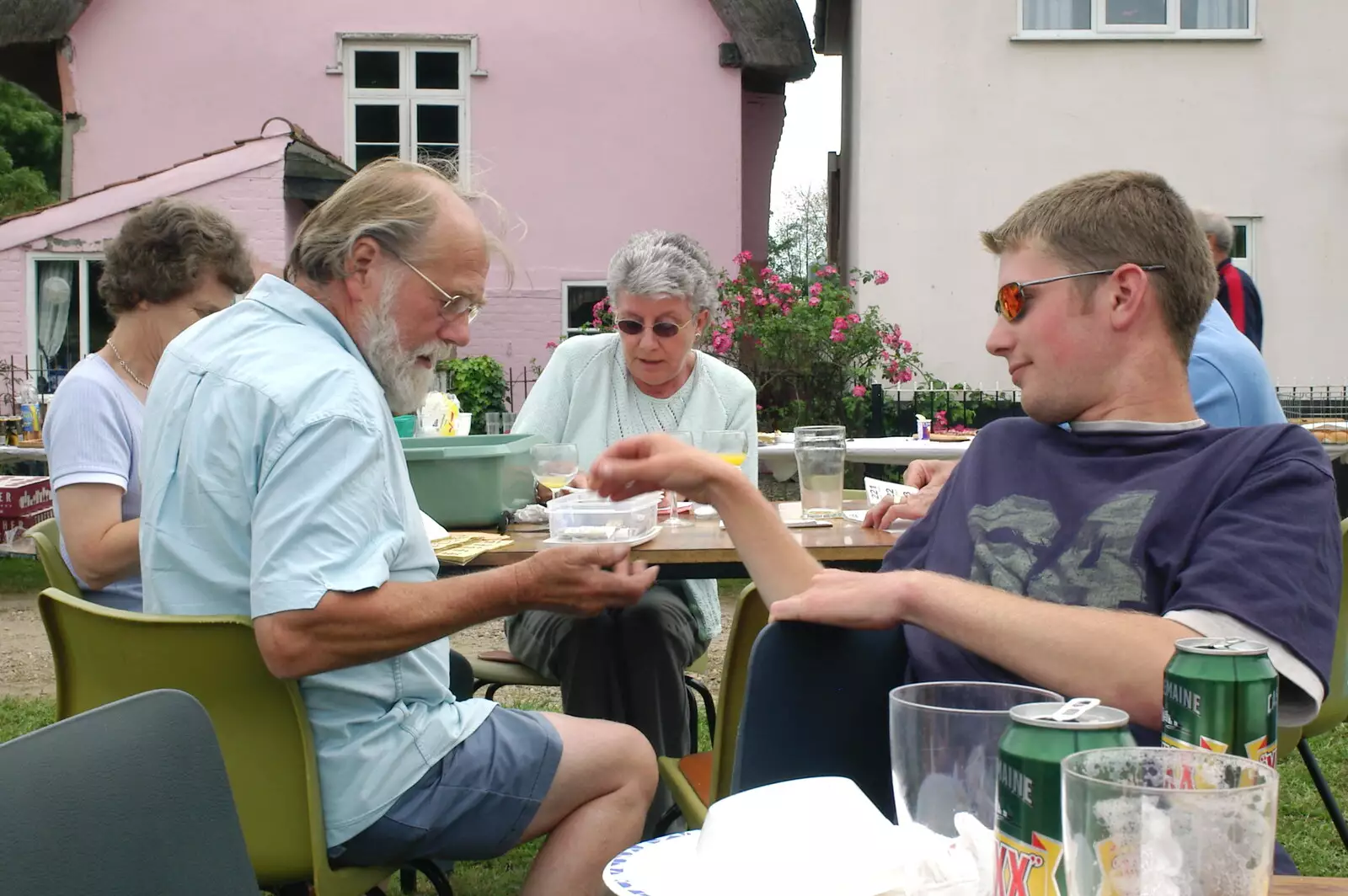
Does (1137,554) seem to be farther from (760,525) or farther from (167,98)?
(167,98)

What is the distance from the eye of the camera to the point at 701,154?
14.2 metres

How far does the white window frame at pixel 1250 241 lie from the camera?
1237cm

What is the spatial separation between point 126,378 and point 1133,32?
37.7 feet

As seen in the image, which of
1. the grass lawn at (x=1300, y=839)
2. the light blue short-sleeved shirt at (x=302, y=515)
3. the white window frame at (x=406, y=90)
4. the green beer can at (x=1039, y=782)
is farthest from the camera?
the white window frame at (x=406, y=90)

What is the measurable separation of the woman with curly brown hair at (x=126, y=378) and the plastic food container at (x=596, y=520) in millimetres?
999

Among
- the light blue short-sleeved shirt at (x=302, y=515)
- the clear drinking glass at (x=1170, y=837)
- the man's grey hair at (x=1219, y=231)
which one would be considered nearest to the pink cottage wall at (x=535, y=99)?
the man's grey hair at (x=1219, y=231)

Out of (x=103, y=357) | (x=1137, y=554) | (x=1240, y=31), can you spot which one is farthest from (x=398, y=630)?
(x=1240, y=31)

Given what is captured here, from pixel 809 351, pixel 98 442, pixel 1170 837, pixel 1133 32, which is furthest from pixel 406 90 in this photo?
pixel 1170 837

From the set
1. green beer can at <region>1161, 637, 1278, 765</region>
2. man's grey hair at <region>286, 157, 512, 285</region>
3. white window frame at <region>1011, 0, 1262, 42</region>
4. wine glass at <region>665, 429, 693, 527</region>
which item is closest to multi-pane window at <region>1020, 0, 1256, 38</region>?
white window frame at <region>1011, 0, 1262, 42</region>

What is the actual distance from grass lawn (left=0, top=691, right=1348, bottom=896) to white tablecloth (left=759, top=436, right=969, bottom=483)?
2736 mm

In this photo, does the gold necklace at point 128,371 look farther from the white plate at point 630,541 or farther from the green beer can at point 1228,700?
the green beer can at point 1228,700

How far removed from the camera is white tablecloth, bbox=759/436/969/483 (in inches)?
296

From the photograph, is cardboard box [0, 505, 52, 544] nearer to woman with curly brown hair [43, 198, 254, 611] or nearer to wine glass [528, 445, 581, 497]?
woman with curly brown hair [43, 198, 254, 611]

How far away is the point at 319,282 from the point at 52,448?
43.0 inches
